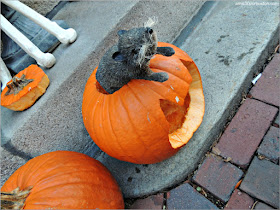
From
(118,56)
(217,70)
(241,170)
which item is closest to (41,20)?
(118,56)

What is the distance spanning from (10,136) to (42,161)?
1.26 feet

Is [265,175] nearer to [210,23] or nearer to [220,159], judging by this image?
[220,159]

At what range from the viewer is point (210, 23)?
1748 millimetres

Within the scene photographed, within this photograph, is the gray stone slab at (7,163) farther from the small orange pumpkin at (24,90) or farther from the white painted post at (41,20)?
the white painted post at (41,20)

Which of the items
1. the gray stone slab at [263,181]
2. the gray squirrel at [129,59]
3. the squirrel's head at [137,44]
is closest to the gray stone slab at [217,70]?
the gray stone slab at [263,181]

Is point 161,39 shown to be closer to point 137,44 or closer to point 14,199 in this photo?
point 137,44

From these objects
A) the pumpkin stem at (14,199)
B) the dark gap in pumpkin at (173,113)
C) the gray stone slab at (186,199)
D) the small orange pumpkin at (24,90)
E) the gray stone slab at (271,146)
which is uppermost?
the small orange pumpkin at (24,90)

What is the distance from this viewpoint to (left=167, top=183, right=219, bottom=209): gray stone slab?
1115mm

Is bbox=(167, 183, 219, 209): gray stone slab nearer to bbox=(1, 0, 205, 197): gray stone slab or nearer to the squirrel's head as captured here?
bbox=(1, 0, 205, 197): gray stone slab

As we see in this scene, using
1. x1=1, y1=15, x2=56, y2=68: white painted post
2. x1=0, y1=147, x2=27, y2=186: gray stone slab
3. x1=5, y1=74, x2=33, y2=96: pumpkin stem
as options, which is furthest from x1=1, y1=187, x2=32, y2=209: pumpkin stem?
x1=1, y1=15, x2=56, y2=68: white painted post

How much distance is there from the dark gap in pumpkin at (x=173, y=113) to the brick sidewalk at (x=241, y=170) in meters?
0.29

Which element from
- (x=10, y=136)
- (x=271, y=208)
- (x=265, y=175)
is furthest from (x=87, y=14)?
(x=271, y=208)

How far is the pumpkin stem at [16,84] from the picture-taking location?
134 cm

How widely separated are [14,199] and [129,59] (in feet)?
2.50
